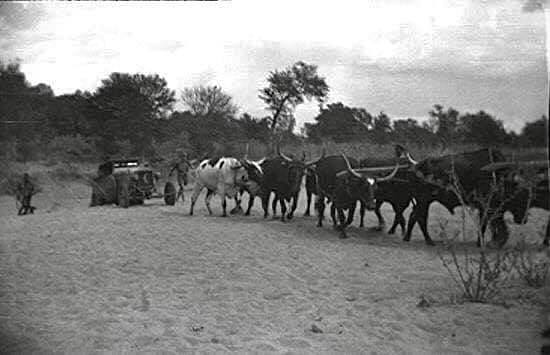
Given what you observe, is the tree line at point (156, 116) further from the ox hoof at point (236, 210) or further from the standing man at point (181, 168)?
the ox hoof at point (236, 210)

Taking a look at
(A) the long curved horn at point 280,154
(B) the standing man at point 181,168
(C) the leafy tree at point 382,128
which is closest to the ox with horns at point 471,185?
(C) the leafy tree at point 382,128

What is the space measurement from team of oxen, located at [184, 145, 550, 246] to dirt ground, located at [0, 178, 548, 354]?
0.73 feet

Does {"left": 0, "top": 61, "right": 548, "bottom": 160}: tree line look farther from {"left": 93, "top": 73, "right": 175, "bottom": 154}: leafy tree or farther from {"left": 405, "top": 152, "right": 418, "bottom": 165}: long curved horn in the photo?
{"left": 405, "top": 152, "right": 418, "bottom": 165}: long curved horn

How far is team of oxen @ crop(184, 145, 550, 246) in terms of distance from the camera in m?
3.00

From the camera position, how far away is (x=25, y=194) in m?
3.12

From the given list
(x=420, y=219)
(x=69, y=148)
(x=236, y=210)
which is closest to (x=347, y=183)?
(x=420, y=219)

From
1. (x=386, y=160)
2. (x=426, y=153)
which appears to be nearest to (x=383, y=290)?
(x=426, y=153)

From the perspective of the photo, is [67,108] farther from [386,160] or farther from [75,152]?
[386,160]

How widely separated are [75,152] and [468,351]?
97.1 inches

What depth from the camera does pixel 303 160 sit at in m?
4.77

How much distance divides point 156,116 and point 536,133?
2.22m

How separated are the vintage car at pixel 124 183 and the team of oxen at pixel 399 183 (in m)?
0.72

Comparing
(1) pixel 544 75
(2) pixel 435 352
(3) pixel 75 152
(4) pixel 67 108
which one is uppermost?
(1) pixel 544 75

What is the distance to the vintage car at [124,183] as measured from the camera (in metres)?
3.40
